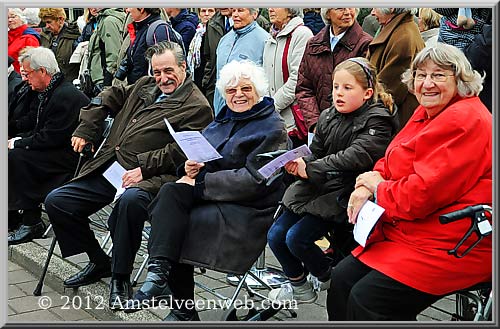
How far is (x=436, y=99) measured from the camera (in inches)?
146

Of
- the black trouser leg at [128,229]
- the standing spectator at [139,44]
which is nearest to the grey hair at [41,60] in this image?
the standing spectator at [139,44]

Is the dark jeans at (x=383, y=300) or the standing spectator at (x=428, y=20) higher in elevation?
the standing spectator at (x=428, y=20)

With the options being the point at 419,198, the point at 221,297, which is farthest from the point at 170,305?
the point at 419,198

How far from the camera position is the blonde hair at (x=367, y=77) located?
4.34 meters

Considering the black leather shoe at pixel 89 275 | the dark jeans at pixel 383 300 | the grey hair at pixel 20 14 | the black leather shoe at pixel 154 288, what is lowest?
the black leather shoe at pixel 89 275

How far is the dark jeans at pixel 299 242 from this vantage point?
4.41m

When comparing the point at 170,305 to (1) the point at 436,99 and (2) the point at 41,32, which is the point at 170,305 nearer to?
(1) the point at 436,99

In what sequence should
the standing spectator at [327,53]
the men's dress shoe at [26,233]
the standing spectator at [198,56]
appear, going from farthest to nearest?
the standing spectator at [198,56]
the men's dress shoe at [26,233]
the standing spectator at [327,53]

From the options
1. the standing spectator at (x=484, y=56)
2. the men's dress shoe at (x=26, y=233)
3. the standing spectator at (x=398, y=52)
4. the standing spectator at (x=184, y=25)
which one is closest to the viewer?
the standing spectator at (x=484, y=56)

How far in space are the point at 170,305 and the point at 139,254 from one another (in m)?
1.44

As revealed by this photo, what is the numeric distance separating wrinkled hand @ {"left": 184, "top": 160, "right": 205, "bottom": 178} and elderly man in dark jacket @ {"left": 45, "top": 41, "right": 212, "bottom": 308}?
40 cm

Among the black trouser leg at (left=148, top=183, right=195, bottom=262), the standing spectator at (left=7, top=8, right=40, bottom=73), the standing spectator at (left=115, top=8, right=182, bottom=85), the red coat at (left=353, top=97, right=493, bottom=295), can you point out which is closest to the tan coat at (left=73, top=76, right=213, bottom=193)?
the black trouser leg at (left=148, top=183, right=195, bottom=262)

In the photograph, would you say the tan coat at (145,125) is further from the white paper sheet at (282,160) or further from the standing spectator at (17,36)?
the standing spectator at (17,36)

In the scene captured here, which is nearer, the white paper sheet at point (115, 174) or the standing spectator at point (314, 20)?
the white paper sheet at point (115, 174)
